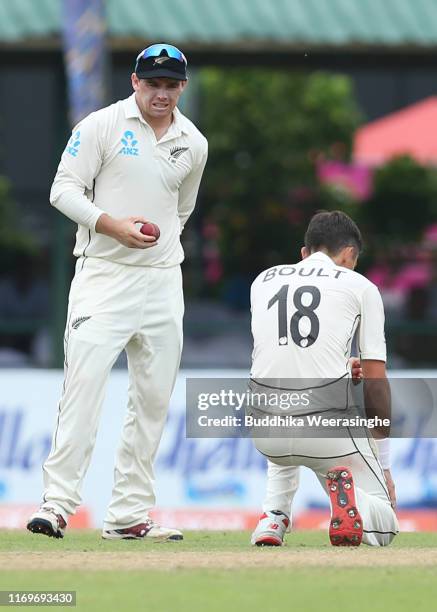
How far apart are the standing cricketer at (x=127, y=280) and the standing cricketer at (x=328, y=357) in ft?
1.60

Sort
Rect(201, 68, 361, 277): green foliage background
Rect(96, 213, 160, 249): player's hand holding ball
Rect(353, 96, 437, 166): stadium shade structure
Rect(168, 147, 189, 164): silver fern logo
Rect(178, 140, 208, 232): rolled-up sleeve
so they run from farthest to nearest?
Rect(353, 96, 437, 166): stadium shade structure
Rect(201, 68, 361, 277): green foliage background
Rect(178, 140, 208, 232): rolled-up sleeve
Rect(168, 147, 189, 164): silver fern logo
Rect(96, 213, 160, 249): player's hand holding ball

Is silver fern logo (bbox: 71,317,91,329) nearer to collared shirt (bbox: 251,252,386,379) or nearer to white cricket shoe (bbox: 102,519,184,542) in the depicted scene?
collared shirt (bbox: 251,252,386,379)

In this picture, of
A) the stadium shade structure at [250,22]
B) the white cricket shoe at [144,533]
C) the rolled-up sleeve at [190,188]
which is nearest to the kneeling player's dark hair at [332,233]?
the rolled-up sleeve at [190,188]

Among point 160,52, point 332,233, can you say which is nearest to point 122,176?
point 160,52

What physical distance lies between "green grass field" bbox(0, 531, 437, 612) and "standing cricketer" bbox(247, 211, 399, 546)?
0.14 metres

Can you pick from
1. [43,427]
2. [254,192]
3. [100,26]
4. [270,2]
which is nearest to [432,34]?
[270,2]

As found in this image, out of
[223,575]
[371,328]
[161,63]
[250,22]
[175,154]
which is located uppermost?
[250,22]

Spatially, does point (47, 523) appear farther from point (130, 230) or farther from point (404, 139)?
point (404, 139)

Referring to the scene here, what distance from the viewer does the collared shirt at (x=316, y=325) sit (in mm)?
6691

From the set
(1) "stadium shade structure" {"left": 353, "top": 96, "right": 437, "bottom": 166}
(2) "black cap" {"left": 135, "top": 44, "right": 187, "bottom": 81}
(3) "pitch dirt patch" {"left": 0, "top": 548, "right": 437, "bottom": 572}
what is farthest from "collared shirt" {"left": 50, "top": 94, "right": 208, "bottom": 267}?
(1) "stadium shade structure" {"left": 353, "top": 96, "right": 437, "bottom": 166}

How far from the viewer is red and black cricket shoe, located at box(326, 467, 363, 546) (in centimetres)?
649

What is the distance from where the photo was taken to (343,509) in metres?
6.53

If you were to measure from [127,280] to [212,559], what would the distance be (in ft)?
4.76

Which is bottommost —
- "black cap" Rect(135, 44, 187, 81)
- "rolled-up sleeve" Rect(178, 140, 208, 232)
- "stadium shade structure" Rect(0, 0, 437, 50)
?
"rolled-up sleeve" Rect(178, 140, 208, 232)
